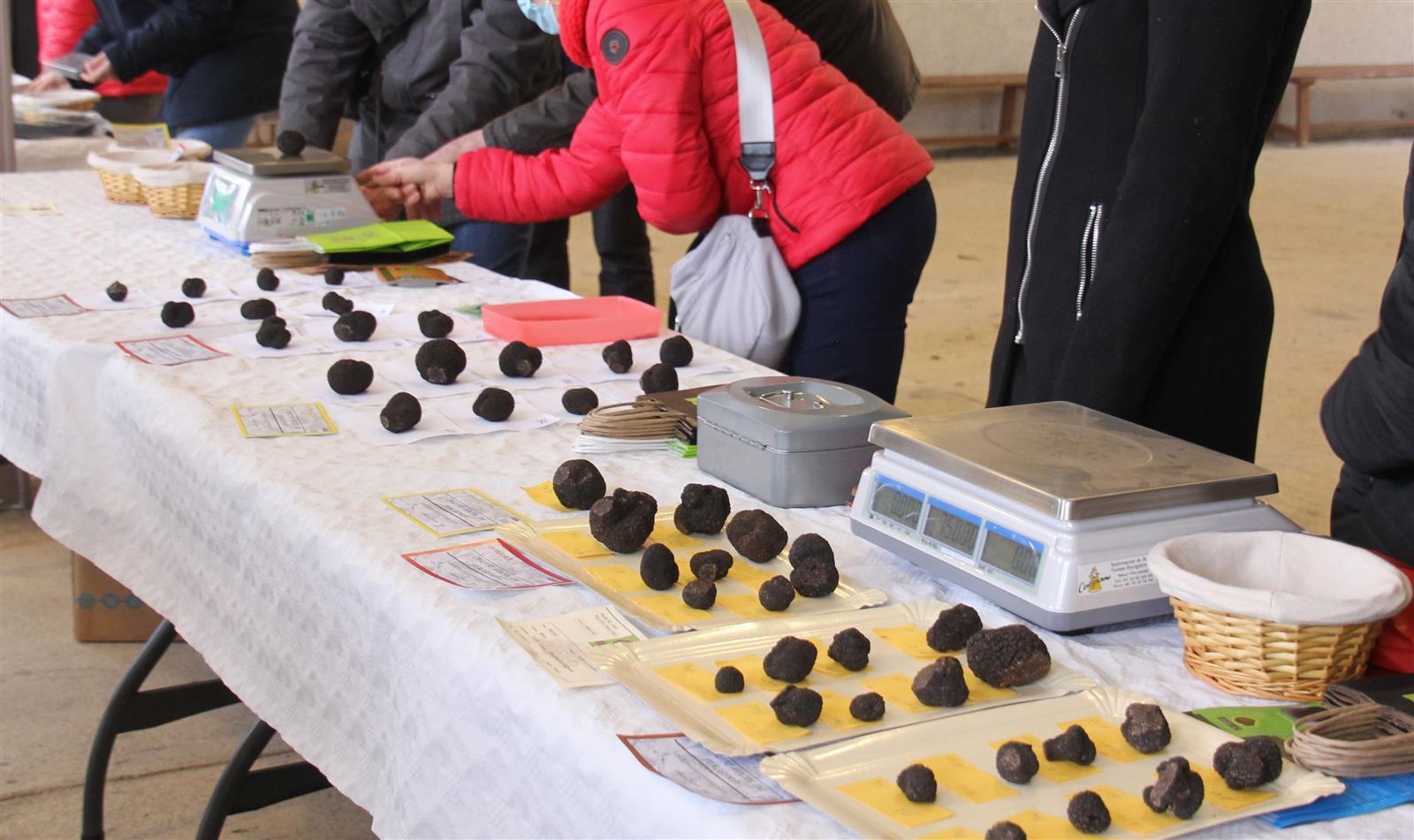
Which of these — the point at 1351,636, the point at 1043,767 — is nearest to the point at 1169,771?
the point at 1043,767

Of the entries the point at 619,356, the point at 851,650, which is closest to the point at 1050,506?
the point at 851,650

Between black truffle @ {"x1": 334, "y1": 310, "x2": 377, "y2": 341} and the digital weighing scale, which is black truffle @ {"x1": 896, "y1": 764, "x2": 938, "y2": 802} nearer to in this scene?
the digital weighing scale

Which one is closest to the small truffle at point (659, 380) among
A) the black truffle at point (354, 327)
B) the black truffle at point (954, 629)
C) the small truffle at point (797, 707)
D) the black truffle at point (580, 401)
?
the black truffle at point (580, 401)

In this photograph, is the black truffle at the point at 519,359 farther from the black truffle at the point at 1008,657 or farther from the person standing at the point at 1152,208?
the black truffle at the point at 1008,657

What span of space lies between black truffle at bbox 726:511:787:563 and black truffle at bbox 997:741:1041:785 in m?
0.36

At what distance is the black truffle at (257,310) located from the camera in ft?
6.32

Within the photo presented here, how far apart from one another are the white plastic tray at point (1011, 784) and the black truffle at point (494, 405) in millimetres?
757

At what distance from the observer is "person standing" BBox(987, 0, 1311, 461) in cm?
153

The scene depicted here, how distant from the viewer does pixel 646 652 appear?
3.28ft

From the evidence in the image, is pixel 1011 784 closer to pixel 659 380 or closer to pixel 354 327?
pixel 659 380

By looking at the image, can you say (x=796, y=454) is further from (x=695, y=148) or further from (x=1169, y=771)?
(x=695, y=148)

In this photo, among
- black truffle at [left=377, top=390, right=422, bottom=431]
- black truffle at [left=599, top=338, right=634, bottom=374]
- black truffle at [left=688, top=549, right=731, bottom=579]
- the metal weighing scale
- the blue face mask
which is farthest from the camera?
the metal weighing scale

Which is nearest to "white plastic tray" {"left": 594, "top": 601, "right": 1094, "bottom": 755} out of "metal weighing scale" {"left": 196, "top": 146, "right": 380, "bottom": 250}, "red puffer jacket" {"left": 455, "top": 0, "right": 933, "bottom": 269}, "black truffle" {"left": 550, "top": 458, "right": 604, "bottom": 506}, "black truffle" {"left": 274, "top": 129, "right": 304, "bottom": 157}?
"black truffle" {"left": 550, "top": 458, "right": 604, "bottom": 506}

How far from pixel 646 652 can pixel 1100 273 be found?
86cm
